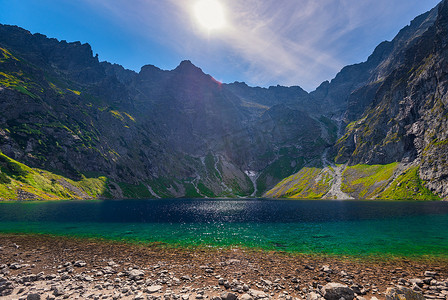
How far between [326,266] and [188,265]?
16.8 metres

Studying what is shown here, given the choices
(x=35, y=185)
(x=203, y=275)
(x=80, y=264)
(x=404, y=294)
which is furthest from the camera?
(x=35, y=185)

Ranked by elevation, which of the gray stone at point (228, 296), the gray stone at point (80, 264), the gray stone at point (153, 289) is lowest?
the gray stone at point (80, 264)

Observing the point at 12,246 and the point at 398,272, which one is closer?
the point at 398,272

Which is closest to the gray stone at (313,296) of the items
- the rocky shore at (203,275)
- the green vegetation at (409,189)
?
the rocky shore at (203,275)

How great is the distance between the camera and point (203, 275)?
883 inches

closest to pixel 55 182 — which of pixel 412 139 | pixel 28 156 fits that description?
pixel 28 156

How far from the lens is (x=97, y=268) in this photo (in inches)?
938

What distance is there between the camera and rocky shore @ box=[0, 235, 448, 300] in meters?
17.5

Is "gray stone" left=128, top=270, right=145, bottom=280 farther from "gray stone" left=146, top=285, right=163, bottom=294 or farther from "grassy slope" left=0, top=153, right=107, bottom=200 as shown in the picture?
"grassy slope" left=0, top=153, right=107, bottom=200

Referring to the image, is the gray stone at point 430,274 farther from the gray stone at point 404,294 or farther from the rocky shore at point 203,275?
the gray stone at point 404,294

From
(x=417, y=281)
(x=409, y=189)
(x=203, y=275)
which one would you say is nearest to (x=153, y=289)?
(x=203, y=275)

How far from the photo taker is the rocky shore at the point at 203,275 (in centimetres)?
1747

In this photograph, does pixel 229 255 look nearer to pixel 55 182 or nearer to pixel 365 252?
pixel 365 252

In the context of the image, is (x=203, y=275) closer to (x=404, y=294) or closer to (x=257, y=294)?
(x=257, y=294)
